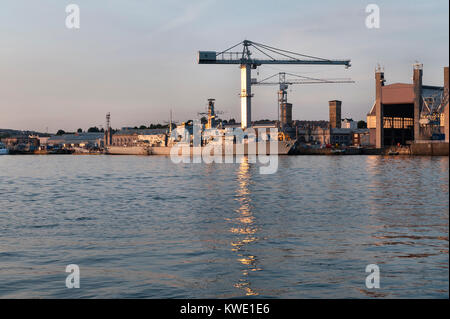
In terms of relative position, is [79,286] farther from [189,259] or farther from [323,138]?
[323,138]

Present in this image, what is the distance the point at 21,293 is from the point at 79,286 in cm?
105

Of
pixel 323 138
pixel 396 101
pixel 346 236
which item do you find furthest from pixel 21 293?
pixel 323 138

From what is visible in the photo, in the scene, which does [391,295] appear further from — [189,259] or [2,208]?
[2,208]

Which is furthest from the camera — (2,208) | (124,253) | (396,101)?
(396,101)

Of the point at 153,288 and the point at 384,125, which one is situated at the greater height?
the point at 384,125

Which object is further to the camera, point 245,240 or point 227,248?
point 245,240

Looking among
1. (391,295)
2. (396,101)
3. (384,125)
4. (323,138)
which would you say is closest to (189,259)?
(391,295)

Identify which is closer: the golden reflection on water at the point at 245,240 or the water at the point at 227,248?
the water at the point at 227,248

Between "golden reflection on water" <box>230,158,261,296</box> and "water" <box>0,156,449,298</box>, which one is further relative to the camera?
"golden reflection on water" <box>230,158,261,296</box>

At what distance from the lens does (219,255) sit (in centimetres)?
1228

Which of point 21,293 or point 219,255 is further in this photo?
point 219,255

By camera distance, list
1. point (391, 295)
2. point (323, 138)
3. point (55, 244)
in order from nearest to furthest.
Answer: point (391, 295)
point (55, 244)
point (323, 138)

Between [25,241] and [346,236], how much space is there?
30.7ft

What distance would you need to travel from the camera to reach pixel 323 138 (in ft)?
555
